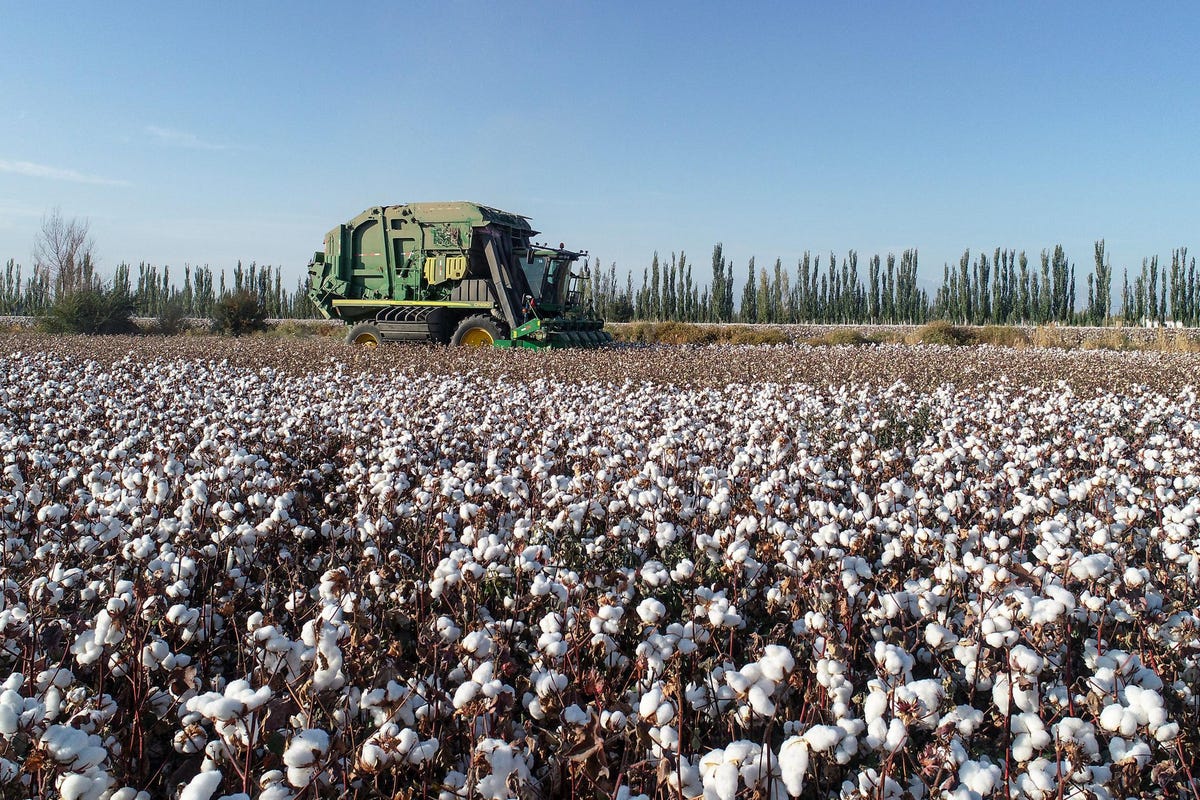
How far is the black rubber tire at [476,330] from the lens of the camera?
18047 mm

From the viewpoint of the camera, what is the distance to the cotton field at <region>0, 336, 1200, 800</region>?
179 centimetres

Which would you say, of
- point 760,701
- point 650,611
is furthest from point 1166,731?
point 650,611

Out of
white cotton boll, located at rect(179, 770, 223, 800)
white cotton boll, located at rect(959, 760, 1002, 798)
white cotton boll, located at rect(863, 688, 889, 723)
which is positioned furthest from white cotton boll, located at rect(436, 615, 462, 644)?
white cotton boll, located at rect(959, 760, 1002, 798)

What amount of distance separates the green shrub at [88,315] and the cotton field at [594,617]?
76.4ft

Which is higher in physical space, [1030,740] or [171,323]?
[171,323]

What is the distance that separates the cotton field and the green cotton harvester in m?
12.0

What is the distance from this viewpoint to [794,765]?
1503 millimetres

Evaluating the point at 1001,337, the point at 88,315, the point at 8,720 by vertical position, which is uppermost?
the point at 88,315

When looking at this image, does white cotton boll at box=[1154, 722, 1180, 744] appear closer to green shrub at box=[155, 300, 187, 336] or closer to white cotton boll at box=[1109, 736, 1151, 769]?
white cotton boll at box=[1109, 736, 1151, 769]

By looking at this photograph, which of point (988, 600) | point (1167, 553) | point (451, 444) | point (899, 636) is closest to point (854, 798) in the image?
point (899, 636)

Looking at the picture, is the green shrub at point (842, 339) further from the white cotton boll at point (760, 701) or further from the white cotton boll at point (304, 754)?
the white cotton boll at point (304, 754)

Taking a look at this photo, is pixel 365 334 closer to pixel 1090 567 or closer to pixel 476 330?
pixel 476 330

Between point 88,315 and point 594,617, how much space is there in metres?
29.7

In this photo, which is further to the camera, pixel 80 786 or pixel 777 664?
pixel 777 664
